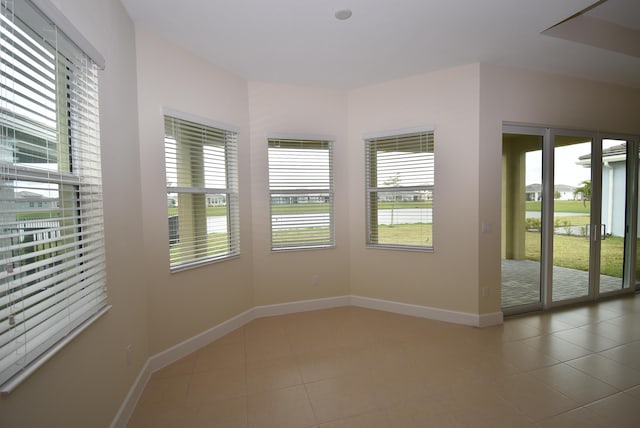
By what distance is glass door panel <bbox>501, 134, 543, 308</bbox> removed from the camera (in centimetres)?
384

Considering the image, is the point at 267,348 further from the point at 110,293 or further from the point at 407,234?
the point at 407,234

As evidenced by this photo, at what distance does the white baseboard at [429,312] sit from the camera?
3.56 metres

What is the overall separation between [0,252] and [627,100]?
6460 mm

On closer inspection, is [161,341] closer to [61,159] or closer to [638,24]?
[61,159]

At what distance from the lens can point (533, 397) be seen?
7.49 ft

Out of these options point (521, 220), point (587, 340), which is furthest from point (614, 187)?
point (587, 340)

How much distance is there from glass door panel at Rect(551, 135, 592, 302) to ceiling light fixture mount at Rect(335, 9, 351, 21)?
10.4 ft

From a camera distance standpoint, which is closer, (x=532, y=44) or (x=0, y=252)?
(x=0, y=252)

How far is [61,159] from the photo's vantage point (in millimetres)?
1676

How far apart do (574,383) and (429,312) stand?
4.98 feet

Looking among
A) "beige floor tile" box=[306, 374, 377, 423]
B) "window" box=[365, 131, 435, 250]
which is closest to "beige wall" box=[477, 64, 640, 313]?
"window" box=[365, 131, 435, 250]

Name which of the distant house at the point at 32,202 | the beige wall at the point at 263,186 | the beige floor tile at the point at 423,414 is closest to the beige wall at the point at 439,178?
the beige wall at the point at 263,186

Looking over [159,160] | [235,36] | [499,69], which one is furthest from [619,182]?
[159,160]

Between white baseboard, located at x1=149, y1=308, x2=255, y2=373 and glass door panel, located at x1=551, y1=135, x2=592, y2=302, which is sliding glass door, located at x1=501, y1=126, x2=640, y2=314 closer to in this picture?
glass door panel, located at x1=551, y1=135, x2=592, y2=302
